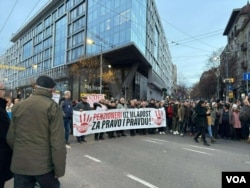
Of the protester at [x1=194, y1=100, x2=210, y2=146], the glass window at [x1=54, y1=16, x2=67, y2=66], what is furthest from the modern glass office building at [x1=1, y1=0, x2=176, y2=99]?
the protester at [x1=194, y1=100, x2=210, y2=146]

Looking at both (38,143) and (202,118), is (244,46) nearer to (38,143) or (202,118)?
(202,118)

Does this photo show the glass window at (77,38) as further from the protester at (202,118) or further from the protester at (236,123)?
the protester at (202,118)

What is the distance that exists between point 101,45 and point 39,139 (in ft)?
108

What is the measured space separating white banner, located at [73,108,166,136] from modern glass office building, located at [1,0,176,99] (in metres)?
14.6

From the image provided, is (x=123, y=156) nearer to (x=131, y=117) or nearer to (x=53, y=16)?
(x=131, y=117)

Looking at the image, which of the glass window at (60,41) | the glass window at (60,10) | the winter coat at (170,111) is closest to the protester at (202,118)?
the winter coat at (170,111)

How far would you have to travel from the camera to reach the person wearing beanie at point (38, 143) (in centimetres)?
330

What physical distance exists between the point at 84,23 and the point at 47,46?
82.2 feet

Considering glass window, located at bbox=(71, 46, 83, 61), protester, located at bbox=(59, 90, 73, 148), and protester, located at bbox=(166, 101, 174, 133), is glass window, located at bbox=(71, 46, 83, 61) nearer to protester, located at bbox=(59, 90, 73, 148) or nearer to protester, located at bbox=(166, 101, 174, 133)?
protester, located at bbox=(166, 101, 174, 133)

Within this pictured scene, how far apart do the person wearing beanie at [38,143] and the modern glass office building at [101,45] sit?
1052 inches

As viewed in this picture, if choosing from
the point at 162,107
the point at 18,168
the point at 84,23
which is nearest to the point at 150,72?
the point at 84,23

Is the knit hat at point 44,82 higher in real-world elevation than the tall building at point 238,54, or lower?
lower

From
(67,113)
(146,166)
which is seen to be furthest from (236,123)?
(146,166)

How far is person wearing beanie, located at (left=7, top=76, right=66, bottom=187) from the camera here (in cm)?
330
